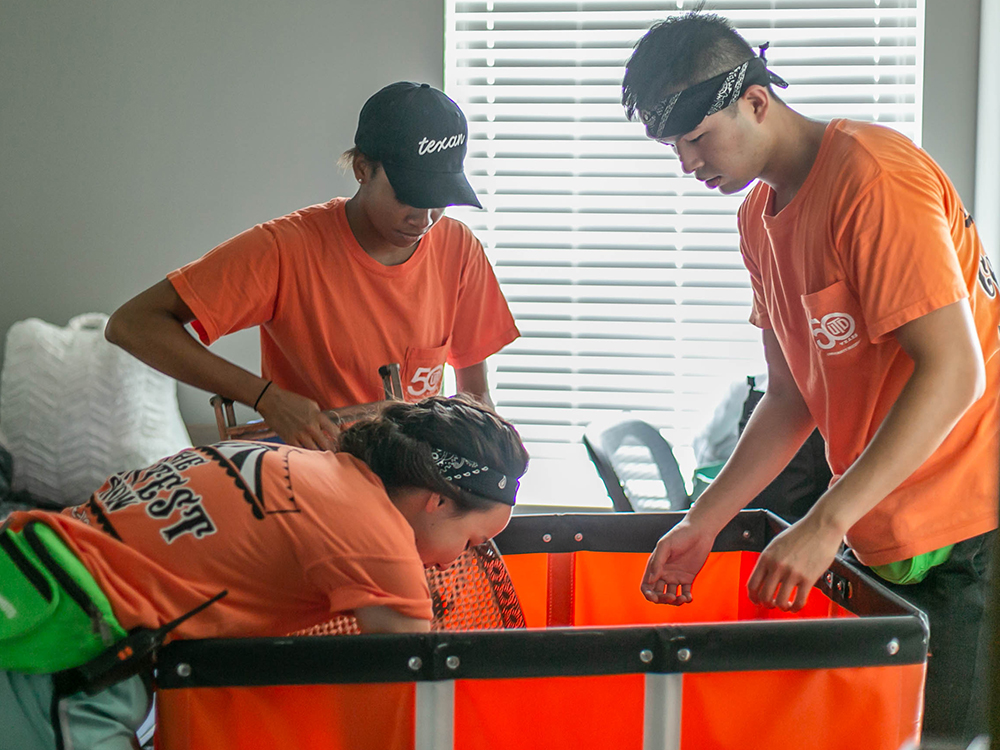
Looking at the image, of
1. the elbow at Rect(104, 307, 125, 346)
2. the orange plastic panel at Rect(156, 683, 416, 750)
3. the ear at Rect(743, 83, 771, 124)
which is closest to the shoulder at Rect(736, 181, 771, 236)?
the ear at Rect(743, 83, 771, 124)

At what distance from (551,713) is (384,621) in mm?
216

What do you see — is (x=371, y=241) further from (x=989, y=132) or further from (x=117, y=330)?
(x=989, y=132)

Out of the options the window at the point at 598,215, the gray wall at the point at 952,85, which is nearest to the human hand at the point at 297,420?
the window at the point at 598,215

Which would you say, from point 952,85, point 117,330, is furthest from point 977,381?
point 952,85

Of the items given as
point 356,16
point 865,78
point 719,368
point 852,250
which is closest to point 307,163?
point 356,16

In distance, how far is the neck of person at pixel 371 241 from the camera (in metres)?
1.52

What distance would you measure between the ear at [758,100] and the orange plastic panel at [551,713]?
76 centimetres

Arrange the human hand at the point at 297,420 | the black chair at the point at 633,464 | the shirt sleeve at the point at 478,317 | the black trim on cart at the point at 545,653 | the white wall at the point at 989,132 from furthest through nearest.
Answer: the white wall at the point at 989,132 → the black chair at the point at 633,464 → the shirt sleeve at the point at 478,317 → the human hand at the point at 297,420 → the black trim on cart at the point at 545,653

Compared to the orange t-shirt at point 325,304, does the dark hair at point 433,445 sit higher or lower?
lower

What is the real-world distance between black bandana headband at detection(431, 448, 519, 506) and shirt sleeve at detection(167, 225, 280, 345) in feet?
1.61

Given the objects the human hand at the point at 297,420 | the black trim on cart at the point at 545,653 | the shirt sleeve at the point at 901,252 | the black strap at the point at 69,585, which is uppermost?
the shirt sleeve at the point at 901,252

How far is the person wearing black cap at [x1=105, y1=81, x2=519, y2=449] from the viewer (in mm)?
1408

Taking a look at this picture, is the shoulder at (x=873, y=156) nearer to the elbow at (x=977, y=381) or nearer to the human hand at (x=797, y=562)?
the elbow at (x=977, y=381)

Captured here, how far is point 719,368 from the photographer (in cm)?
264
